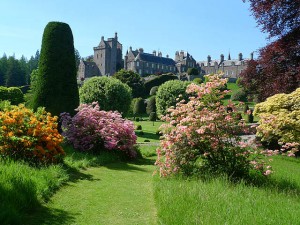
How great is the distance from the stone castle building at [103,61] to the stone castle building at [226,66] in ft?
103

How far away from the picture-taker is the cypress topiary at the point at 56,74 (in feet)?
48.7

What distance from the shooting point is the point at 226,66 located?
356 feet

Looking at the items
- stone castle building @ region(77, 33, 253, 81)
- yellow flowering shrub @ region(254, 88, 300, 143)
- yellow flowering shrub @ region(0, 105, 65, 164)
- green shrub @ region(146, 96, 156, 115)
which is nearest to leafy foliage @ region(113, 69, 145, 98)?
green shrub @ region(146, 96, 156, 115)

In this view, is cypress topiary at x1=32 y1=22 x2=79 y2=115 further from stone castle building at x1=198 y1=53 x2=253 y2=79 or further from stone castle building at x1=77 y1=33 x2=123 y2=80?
stone castle building at x1=198 y1=53 x2=253 y2=79

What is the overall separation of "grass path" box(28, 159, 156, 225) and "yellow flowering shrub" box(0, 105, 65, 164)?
118cm

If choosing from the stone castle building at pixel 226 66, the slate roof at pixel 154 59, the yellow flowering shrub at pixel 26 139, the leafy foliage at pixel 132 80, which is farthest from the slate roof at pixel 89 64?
the yellow flowering shrub at pixel 26 139

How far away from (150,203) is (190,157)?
6.60 ft

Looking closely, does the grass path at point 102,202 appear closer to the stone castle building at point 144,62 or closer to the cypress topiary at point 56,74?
the cypress topiary at point 56,74

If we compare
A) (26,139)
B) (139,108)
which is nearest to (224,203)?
(26,139)

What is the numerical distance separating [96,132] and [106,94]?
1603cm

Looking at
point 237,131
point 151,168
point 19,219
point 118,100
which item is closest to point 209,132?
point 237,131

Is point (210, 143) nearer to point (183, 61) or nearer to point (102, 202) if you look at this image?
point (102, 202)

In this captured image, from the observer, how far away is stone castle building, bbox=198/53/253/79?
343 ft

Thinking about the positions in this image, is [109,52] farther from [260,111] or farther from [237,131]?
[237,131]
